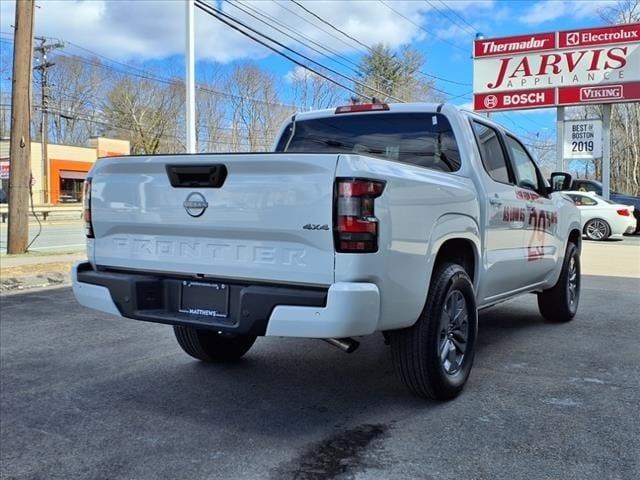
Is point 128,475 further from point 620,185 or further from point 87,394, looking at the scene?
point 620,185

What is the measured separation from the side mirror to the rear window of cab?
6.97ft

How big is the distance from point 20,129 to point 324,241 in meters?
12.0

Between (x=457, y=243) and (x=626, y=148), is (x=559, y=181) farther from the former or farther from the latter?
(x=626, y=148)

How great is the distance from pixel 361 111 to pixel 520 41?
65.7 ft

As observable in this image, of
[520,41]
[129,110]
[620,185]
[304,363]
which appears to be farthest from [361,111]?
[129,110]

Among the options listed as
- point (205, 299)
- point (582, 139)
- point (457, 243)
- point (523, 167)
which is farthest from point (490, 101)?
point (205, 299)

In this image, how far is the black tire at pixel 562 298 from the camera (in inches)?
262

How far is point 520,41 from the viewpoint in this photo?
22.8 meters

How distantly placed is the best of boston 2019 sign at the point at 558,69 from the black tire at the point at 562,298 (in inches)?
674

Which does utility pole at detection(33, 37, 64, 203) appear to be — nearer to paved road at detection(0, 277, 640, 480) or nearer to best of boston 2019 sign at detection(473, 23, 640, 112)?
best of boston 2019 sign at detection(473, 23, 640, 112)

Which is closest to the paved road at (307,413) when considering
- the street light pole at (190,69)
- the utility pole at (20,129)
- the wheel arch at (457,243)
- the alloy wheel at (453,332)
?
the alloy wheel at (453,332)

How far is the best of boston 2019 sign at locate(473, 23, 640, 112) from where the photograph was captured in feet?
70.0

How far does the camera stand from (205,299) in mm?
3615

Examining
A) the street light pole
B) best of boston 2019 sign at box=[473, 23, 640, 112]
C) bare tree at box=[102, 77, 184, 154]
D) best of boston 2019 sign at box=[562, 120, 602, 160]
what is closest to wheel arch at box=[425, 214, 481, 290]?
the street light pole
